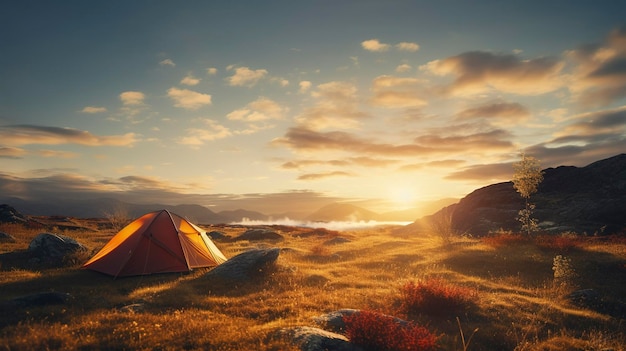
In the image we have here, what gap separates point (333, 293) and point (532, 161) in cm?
2371

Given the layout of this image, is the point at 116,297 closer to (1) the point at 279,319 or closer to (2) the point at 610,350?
(1) the point at 279,319

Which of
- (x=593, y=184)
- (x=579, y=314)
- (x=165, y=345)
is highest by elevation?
(x=593, y=184)

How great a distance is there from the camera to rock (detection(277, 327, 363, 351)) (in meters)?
7.75

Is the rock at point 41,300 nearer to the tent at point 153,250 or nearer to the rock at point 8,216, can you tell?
the tent at point 153,250

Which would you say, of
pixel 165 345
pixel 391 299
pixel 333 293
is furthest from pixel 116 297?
pixel 391 299

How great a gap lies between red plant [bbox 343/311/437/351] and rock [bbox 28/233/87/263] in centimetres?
1707

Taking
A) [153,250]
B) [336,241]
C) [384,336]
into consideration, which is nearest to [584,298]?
[384,336]

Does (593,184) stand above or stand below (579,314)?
above

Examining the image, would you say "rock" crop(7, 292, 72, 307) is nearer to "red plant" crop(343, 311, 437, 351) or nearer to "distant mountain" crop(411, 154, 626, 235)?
"red plant" crop(343, 311, 437, 351)

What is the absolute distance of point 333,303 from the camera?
1256cm

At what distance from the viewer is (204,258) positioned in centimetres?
1861

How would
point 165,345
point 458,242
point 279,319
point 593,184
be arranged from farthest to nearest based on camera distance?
point 593,184
point 458,242
point 279,319
point 165,345

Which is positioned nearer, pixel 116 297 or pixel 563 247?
pixel 116 297

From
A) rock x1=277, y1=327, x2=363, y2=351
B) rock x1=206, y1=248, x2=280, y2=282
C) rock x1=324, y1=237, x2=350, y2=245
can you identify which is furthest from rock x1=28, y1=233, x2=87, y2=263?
rock x1=324, y1=237, x2=350, y2=245
